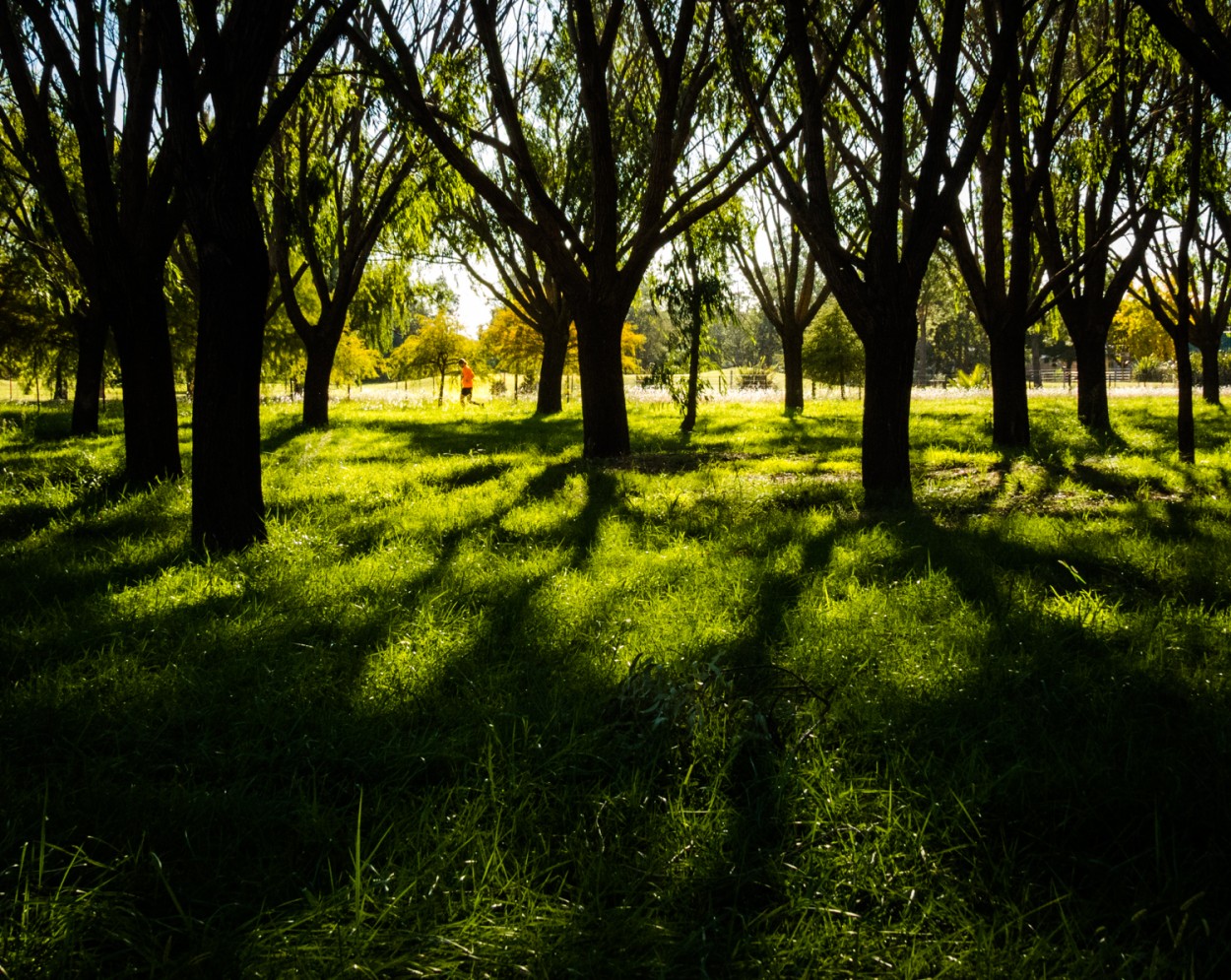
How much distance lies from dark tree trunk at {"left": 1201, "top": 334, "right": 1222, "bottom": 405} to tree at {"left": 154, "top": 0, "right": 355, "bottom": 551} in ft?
59.8

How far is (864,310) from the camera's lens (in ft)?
23.6

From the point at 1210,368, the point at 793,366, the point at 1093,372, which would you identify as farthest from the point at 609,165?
the point at 1210,368

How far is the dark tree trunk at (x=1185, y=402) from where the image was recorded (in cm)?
884

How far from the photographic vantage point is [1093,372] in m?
13.9

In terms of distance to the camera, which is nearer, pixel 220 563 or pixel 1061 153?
pixel 220 563

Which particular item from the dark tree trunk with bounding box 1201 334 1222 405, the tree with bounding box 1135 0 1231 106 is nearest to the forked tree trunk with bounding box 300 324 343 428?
the tree with bounding box 1135 0 1231 106

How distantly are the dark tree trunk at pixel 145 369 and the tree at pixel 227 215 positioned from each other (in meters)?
2.98

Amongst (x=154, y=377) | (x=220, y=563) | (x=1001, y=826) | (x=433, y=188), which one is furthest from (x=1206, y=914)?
(x=433, y=188)

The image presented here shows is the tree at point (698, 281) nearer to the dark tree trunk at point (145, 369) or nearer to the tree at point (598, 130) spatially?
the tree at point (598, 130)

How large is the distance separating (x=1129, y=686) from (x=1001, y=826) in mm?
1277

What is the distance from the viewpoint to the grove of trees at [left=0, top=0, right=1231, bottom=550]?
17.1 feet

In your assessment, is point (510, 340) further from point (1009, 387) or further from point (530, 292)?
point (1009, 387)

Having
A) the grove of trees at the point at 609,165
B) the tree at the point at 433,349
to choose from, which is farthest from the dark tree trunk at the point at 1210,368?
the tree at the point at 433,349

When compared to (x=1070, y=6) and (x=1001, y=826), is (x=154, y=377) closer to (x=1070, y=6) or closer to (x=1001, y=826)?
(x=1001, y=826)
